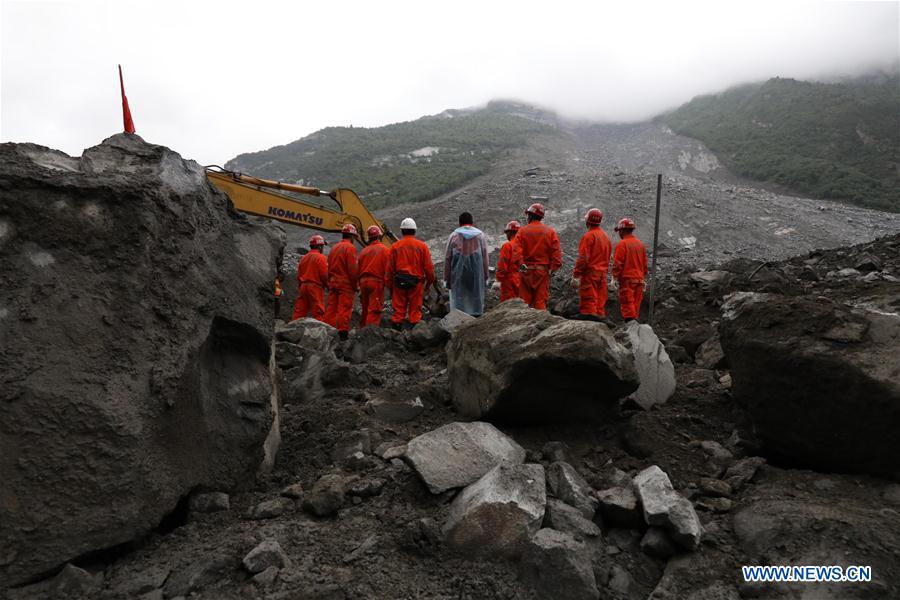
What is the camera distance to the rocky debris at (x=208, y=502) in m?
2.64

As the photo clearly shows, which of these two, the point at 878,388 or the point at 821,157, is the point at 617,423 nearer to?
the point at 878,388

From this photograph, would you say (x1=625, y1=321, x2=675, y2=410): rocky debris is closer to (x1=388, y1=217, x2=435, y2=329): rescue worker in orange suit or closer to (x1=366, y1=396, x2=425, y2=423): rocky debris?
(x1=366, y1=396, x2=425, y2=423): rocky debris

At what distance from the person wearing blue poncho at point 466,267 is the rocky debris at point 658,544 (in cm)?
512

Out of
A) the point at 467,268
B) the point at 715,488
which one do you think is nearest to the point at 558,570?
the point at 715,488

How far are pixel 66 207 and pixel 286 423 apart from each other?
5.63ft

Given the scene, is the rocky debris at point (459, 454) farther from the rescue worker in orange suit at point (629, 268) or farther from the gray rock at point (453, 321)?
the rescue worker in orange suit at point (629, 268)

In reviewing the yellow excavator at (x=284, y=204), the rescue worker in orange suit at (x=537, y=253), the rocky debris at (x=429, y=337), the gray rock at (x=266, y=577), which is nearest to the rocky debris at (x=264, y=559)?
A: the gray rock at (x=266, y=577)

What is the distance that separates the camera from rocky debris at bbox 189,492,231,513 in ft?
8.65

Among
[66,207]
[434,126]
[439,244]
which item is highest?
[434,126]

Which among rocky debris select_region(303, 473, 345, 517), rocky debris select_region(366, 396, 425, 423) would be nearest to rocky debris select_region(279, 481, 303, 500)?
rocky debris select_region(303, 473, 345, 517)

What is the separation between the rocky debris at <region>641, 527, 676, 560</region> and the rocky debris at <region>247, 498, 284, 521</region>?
1553mm

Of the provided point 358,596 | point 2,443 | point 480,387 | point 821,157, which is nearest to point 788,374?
point 480,387

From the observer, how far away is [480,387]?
11.0 ft

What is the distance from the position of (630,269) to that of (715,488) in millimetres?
4807
